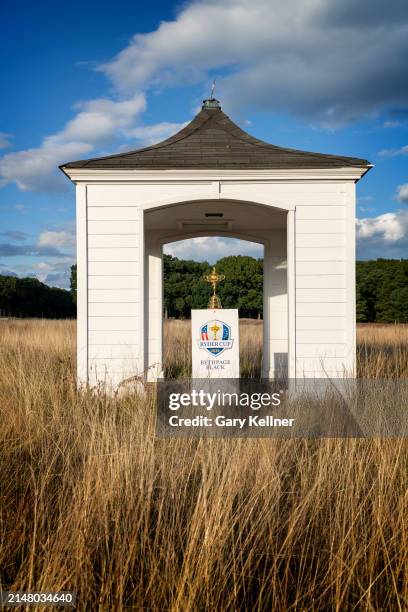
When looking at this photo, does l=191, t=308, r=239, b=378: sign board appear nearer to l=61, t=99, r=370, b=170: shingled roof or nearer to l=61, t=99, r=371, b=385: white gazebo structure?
l=61, t=99, r=371, b=385: white gazebo structure

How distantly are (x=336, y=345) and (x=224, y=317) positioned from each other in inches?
63.0

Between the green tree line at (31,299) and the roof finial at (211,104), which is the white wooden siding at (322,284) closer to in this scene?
the roof finial at (211,104)

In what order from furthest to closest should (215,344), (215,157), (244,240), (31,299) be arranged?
(31,299), (244,240), (215,157), (215,344)

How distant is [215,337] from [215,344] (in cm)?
9

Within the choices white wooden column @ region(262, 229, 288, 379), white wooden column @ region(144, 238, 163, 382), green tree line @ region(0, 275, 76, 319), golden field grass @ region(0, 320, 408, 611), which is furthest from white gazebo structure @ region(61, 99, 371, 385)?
green tree line @ region(0, 275, 76, 319)

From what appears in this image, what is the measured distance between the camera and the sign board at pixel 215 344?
6.80 metres

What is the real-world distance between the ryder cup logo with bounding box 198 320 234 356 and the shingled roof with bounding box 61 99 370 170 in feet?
7.14

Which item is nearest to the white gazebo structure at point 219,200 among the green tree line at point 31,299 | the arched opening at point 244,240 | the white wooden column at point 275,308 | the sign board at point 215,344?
the sign board at point 215,344

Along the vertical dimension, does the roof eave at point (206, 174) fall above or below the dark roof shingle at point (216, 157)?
below

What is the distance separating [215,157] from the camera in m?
7.18

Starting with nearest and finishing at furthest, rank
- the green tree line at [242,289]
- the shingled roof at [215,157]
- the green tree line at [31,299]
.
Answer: the shingled roof at [215,157] → the green tree line at [242,289] → the green tree line at [31,299]

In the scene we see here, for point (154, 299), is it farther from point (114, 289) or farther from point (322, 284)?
point (322, 284)

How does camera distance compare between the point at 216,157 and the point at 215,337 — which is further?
the point at 216,157

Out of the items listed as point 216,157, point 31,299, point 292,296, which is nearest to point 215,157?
point 216,157
